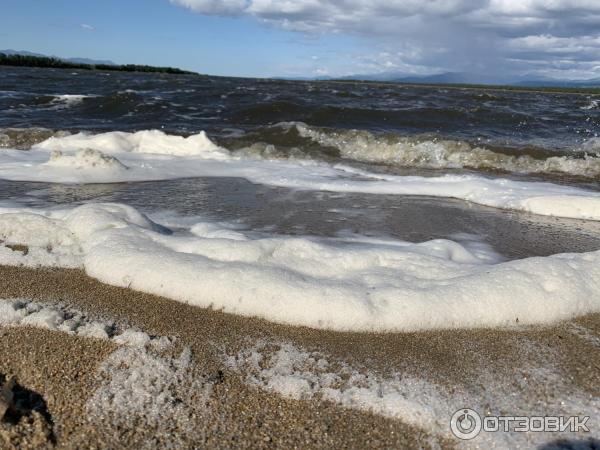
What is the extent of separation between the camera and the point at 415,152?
9.92m

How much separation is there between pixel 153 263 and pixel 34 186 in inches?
139

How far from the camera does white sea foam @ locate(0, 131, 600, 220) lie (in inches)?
234

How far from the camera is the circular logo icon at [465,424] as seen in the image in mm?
2031

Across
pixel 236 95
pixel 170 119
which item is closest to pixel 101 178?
pixel 170 119

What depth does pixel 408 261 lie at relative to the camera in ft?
11.8

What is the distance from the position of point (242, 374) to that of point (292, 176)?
5028 mm

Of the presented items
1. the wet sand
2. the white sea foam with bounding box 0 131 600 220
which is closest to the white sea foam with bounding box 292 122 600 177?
the white sea foam with bounding box 0 131 600 220

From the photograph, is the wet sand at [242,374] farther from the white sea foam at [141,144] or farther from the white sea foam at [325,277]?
the white sea foam at [141,144]

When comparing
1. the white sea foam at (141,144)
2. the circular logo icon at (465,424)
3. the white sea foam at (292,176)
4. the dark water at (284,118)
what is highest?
the dark water at (284,118)

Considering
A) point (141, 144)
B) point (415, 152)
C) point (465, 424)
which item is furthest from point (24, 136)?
point (465, 424)

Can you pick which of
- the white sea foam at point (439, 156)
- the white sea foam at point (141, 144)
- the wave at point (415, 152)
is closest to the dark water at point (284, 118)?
the wave at point (415, 152)

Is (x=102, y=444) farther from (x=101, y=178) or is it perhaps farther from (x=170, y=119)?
(x=170, y=119)

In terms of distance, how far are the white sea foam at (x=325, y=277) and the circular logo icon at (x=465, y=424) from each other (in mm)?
710

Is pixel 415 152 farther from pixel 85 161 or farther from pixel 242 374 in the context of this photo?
pixel 242 374
